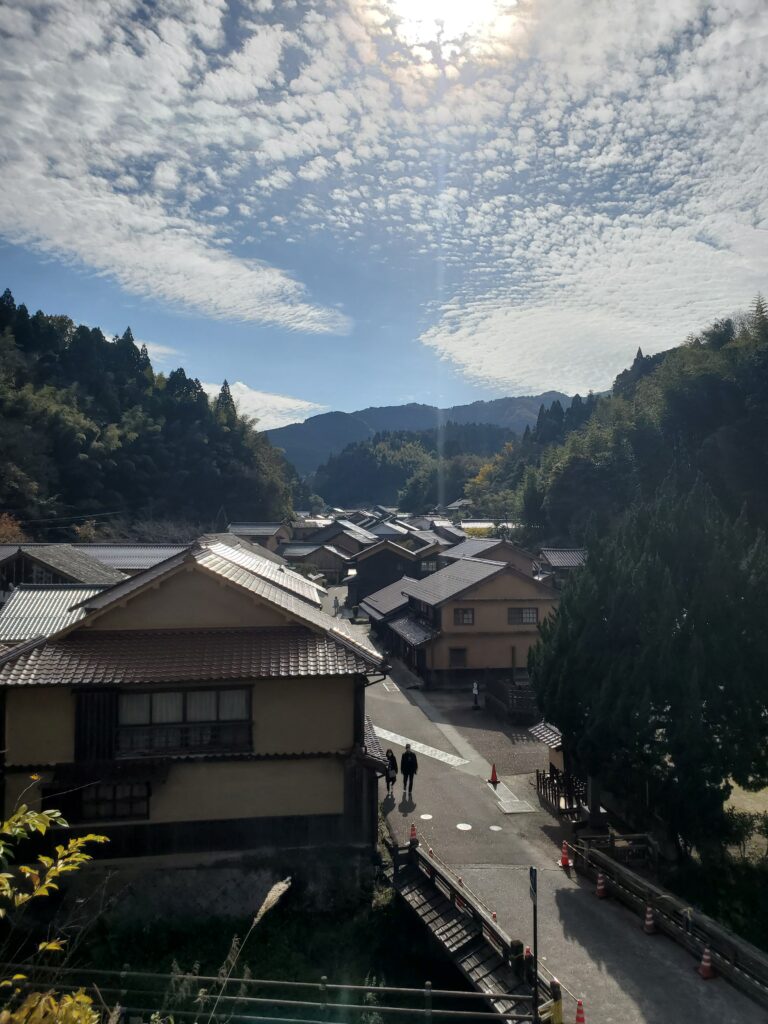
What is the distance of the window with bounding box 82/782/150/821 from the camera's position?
13.5m

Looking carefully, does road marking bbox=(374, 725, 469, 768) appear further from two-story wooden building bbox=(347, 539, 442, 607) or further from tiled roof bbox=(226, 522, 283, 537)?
tiled roof bbox=(226, 522, 283, 537)

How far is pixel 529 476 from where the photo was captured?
73.4 meters

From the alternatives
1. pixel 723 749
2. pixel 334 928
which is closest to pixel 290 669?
pixel 334 928

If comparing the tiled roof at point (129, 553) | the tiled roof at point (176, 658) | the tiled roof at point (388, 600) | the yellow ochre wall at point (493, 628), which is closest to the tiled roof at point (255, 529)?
the tiled roof at point (129, 553)

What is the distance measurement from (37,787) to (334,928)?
6366mm

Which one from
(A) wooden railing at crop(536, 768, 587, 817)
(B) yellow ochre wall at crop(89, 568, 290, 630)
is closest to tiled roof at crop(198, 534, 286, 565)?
(B) yellow ochre wall at crop(89, 568, 290, 630)

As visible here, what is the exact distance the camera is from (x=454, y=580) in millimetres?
33688

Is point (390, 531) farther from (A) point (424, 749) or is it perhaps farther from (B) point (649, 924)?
(B) point (649, 924)

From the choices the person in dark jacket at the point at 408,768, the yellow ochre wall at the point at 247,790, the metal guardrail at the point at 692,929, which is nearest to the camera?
the metal guardrail at the point at 692,929

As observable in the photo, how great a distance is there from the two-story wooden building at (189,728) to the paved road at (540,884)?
303 cm

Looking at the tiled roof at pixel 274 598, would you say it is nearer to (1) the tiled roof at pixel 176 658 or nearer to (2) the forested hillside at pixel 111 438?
(1) the tiled roof at pixel 176 658

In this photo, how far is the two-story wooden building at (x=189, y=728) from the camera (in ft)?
43.5

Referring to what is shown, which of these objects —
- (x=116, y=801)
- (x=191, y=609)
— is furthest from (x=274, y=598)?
(x=116, y=801)

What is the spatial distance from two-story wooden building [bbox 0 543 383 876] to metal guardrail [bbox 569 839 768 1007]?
4952mm
